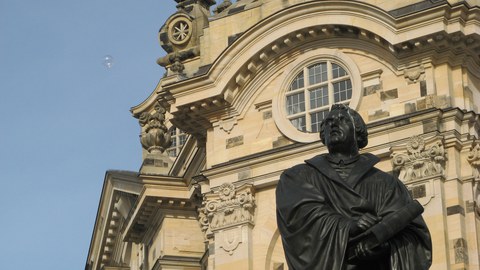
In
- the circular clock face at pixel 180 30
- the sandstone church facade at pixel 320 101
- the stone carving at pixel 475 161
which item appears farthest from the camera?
the circular clock face at pixel 180 30

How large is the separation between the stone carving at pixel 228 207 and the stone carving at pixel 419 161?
409 centimetres

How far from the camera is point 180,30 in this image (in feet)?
143

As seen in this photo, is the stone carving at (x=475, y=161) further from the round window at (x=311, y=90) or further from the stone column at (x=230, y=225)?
the stone column at (x=230, y=225)

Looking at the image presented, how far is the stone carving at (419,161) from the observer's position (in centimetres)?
3469

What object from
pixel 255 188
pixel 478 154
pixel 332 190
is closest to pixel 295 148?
pixel 255 188

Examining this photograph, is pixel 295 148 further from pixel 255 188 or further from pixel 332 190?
pixel 332 190

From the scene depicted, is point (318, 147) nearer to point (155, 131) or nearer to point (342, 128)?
point (155, 131)

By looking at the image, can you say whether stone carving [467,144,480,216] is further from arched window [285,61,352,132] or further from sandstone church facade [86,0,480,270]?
arched window [285,61,352,132]

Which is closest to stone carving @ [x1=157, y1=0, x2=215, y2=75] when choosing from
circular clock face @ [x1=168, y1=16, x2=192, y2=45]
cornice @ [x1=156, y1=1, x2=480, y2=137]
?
circular clock face @ [x1=168, y1=16, x2=192, y2=45]

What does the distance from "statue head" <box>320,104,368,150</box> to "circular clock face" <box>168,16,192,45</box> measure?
31076 mm

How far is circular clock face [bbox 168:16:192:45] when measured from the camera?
43.4m

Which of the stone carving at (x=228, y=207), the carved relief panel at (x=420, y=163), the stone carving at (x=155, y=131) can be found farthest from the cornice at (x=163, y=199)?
the carved relief panel at (x=420, y=163)

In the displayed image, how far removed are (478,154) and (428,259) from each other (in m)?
23.9

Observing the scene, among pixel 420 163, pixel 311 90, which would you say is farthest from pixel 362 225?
pixel 311 90
